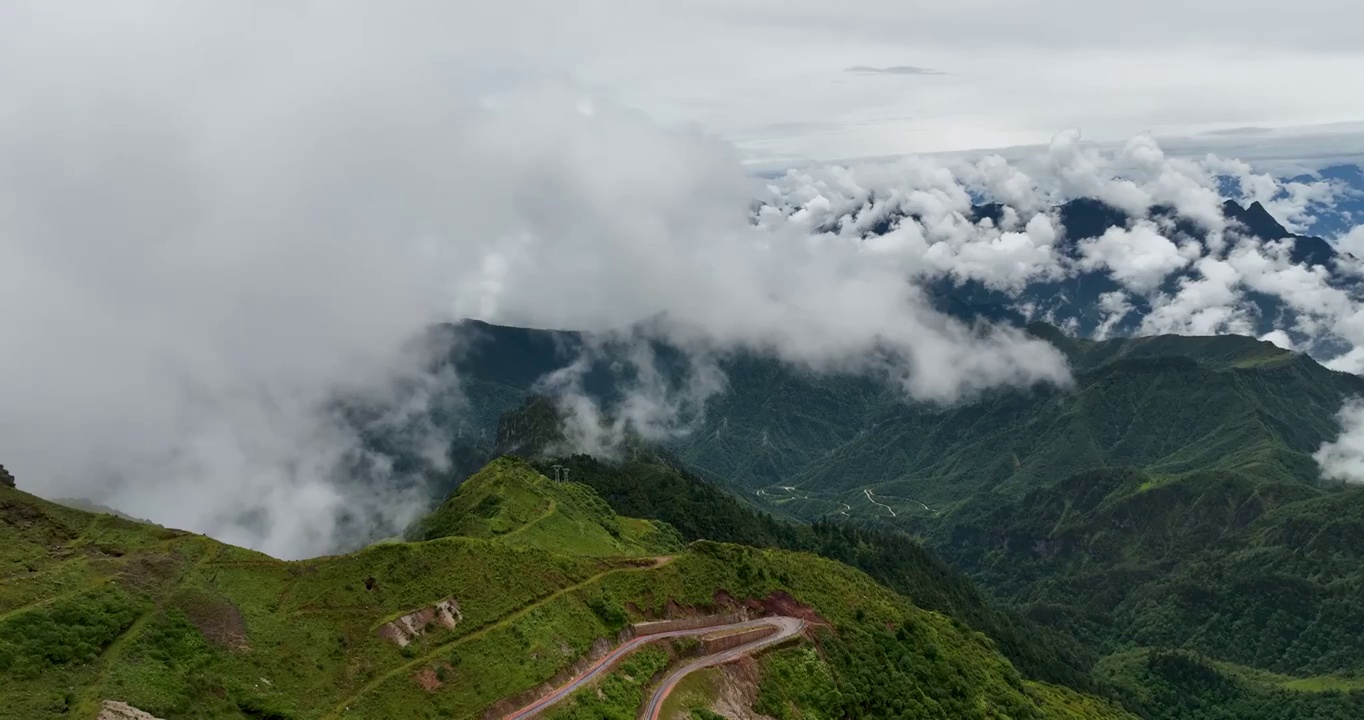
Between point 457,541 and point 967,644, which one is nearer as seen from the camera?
point 457,541

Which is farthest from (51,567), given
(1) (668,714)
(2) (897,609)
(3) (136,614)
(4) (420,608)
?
(2) (897,609)

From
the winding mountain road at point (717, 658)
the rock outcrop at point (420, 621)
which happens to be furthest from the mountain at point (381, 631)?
the winding mountain road at point (717, 658)

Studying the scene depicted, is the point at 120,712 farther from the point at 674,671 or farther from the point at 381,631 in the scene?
the point at 674,671

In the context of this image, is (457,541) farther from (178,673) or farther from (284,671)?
(178,673)

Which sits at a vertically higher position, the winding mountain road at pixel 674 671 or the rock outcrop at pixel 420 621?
the rock outcrop at pixel 420 621

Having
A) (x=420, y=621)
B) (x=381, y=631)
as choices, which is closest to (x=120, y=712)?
(x=381, y=631)

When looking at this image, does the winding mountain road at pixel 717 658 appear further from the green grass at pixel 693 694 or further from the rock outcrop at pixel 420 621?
the rock outcrop at pixel 420 621
